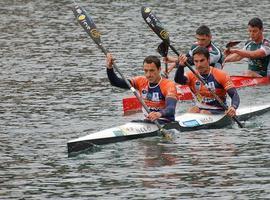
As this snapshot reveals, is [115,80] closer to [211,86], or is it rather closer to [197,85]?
[197,85]

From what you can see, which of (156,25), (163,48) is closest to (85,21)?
(156,25)

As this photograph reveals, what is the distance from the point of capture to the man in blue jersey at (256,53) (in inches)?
1284

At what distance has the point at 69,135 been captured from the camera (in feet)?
83.9

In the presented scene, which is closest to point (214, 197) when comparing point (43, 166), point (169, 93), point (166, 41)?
point (43, 166)

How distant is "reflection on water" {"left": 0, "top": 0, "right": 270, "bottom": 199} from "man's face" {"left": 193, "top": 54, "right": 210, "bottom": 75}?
4.54 feet

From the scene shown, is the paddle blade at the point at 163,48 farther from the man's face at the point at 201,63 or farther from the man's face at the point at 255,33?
the man's face at the point at 255,33

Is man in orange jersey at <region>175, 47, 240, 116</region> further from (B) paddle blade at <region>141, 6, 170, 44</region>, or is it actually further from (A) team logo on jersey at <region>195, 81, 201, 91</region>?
(B) paddle blade at <region>141, 6, 170, 44</region>

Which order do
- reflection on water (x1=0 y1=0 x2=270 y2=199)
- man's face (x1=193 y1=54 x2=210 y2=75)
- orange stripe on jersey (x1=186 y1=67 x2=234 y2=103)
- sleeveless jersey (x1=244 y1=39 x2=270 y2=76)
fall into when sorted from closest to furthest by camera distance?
reflection on water (x1=0 y1=0 x2=270 y2=199) < man's face (x1=193 y1=54 x2=210 y2=75) < orange stripe on jersey (x1=186 y1=67 x2=234 y2=103) < sleeveless jersey (x1=244 y1=39 x2=270 y2=76)

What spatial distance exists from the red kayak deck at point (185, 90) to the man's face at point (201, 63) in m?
2.68

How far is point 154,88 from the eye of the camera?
25609 mm

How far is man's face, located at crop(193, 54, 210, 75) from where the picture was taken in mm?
26484

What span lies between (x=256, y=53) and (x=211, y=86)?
6.00 metres

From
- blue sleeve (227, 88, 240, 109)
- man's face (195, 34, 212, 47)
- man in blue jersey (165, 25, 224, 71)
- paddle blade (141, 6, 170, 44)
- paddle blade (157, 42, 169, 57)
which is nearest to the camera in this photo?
blue sleeve (227, 88, 240, 109)

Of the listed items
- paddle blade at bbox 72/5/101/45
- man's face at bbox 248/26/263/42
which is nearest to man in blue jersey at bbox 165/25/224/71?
man's face at bbox 248/26/263/42
